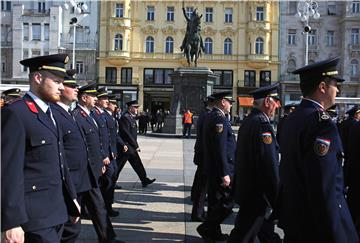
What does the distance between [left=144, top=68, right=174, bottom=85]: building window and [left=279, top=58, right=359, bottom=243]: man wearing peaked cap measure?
53.1 m

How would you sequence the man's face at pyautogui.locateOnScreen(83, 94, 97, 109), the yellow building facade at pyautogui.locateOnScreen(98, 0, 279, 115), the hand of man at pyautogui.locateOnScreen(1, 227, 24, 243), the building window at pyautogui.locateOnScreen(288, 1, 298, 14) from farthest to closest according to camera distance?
1. the building window at pyautogui.locateOnScreen(288, 1, 298, 14)
2. the yellow building facade at pyautogui.locateOnScreen(98, 0, 279, 115)
3. the man's face at pyautogui.locateOnScreen(83, 94, 97, 109)
4. the hand of man at pyautogui.locateOnScreen(1, 227, 24, 243)

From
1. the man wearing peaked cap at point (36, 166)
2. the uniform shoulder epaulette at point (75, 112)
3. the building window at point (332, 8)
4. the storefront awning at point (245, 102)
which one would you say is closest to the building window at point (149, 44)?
the storefront awning at point (245, 102)

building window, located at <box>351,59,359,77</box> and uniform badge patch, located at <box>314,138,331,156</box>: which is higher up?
building window, located at <box>351,59,359,77</box>

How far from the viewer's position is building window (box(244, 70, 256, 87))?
2238 inches

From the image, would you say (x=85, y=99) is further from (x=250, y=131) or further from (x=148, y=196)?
(x=148, y=196)

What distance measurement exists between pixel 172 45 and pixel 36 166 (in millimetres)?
54829

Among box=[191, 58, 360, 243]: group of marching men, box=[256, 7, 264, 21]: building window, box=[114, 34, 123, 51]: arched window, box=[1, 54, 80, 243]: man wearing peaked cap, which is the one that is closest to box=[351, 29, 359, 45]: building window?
box=[256, 7, 264, 21]: building window

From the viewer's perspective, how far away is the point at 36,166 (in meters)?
3.68

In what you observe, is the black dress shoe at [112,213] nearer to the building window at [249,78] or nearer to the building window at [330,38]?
the building window at [249,78]

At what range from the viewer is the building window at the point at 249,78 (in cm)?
5684

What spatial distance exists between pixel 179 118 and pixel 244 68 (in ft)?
100

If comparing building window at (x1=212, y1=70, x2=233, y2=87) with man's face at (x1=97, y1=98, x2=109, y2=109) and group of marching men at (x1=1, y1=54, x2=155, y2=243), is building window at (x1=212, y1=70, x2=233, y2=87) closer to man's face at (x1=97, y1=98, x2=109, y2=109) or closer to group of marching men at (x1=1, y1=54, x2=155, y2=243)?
man's face at (x1=97, y1=98, x2=109, y2=109)

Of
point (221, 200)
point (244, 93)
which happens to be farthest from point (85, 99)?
point (244, 93)

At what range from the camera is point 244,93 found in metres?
56.4
